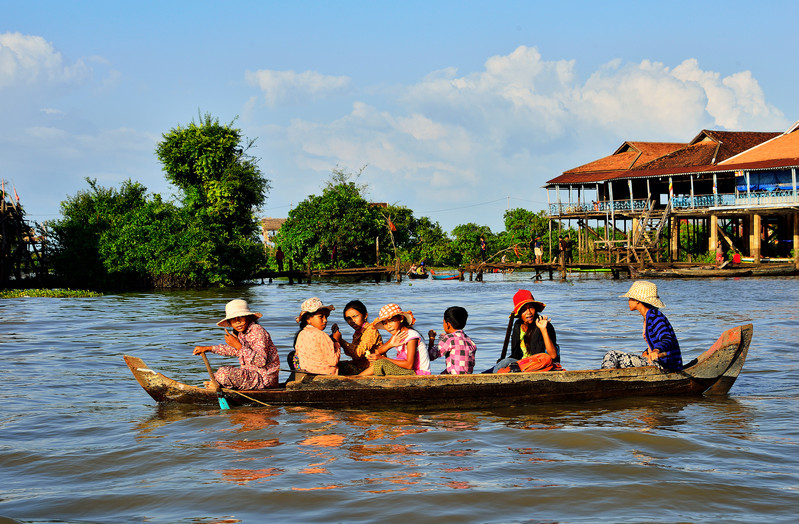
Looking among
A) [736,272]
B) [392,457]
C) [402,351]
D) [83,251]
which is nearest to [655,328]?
[402,351]

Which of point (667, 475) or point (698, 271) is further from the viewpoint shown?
point (698, 271)

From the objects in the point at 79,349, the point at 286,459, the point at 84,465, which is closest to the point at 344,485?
the point at 286,459

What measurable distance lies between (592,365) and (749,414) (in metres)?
3.66

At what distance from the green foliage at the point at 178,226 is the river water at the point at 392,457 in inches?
753

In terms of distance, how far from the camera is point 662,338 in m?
7.92

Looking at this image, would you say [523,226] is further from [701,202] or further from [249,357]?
[249,357]

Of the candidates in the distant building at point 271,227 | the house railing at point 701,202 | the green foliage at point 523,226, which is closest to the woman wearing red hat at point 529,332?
the house railing at point 701,202

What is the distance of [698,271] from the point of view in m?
30.6

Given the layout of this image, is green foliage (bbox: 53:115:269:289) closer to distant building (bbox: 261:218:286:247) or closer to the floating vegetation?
the floating vegetation

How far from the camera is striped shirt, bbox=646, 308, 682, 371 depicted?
25.7ft

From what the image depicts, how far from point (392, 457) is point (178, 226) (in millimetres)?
26653

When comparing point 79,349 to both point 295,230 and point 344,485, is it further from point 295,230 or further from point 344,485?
point 295,230

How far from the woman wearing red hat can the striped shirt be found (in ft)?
3.21

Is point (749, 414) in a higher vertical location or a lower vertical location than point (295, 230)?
lower
